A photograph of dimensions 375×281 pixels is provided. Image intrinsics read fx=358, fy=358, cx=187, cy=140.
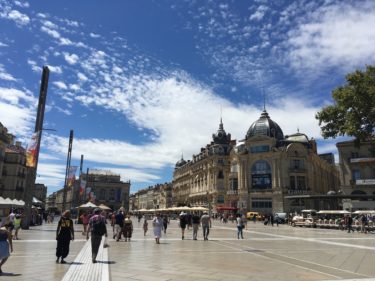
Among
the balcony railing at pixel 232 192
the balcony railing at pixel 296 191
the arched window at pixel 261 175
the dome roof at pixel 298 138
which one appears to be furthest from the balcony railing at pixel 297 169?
the balcony railing at pixel 232 192

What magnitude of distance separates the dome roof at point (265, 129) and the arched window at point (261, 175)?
6427 millimetres

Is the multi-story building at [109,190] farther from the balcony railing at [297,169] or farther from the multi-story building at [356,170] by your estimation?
the multi-story building at [356,170]

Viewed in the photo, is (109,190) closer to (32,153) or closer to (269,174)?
(269,174)

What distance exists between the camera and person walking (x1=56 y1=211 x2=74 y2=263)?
1051 centimetres

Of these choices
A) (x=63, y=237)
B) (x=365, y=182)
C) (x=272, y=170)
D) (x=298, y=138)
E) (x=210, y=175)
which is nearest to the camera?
(x=63, y=237)

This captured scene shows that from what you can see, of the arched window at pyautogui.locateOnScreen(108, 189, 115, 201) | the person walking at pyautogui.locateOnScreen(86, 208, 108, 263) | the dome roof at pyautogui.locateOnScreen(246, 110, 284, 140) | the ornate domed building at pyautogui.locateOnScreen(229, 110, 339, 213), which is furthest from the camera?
the arched window at pyautogui.locateOnScreen(108, 189, 115, 201)

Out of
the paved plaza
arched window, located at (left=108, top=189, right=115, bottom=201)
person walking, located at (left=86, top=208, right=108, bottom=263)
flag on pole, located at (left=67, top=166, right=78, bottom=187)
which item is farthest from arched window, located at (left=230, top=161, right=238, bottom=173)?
person walking, located at (left=86, top=208, right=108, bottom=263)

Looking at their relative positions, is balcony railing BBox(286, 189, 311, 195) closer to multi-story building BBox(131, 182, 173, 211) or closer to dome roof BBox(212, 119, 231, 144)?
dome roof BBox(212, 119, 231, 144)

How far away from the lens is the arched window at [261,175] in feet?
230

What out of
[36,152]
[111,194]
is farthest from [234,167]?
[111,194]

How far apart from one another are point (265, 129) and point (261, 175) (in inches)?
390

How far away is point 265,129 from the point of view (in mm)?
74312

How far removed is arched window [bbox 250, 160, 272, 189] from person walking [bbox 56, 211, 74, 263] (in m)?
62.0

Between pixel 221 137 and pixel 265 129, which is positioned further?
pixel 221 137
